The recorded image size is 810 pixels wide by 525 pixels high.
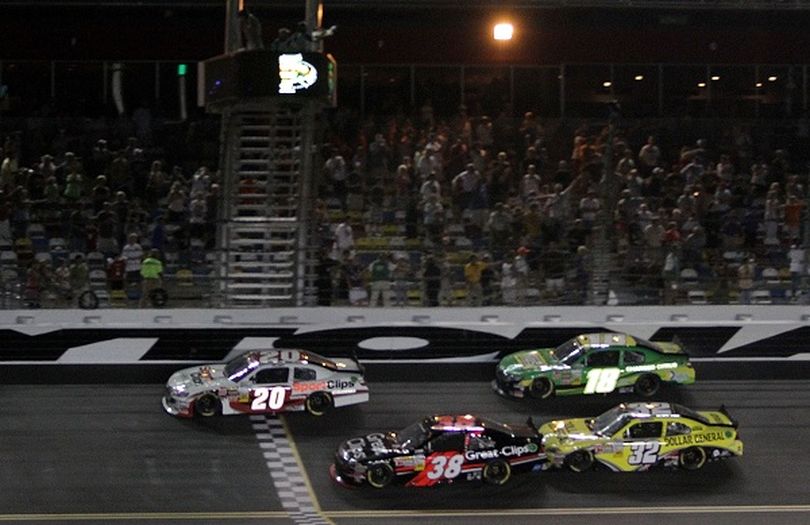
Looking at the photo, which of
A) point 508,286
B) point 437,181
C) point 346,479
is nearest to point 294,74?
point 437,181

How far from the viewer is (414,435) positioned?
19828 mm

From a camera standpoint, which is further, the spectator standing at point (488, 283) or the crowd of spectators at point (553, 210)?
the crowd of spectators at point (553, 210)

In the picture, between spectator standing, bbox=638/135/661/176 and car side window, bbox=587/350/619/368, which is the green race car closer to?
car side window, bbox=587/350/619/368

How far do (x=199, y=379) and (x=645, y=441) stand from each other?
6736mm

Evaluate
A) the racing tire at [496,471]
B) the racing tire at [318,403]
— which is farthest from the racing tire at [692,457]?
the racing tire at [318,403]

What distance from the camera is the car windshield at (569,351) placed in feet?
76.2

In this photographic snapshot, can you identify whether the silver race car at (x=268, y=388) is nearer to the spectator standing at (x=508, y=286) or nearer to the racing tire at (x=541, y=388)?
the racing tire at (x=541, y=388)

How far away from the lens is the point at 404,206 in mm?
27844

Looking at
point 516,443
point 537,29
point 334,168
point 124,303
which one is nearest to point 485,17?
point 537,29

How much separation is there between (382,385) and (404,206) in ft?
16.1

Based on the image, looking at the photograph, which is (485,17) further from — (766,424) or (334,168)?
(766,424)

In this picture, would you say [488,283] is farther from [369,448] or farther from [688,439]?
[369,448]

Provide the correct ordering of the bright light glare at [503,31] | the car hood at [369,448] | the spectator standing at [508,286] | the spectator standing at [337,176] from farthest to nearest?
the bright light glare at [503,31]
the spectator standing at [337,176]
the spectator standing at [508,286]
the car hood at [369,448]

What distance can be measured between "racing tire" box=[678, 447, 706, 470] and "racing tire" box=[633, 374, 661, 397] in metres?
3.18
